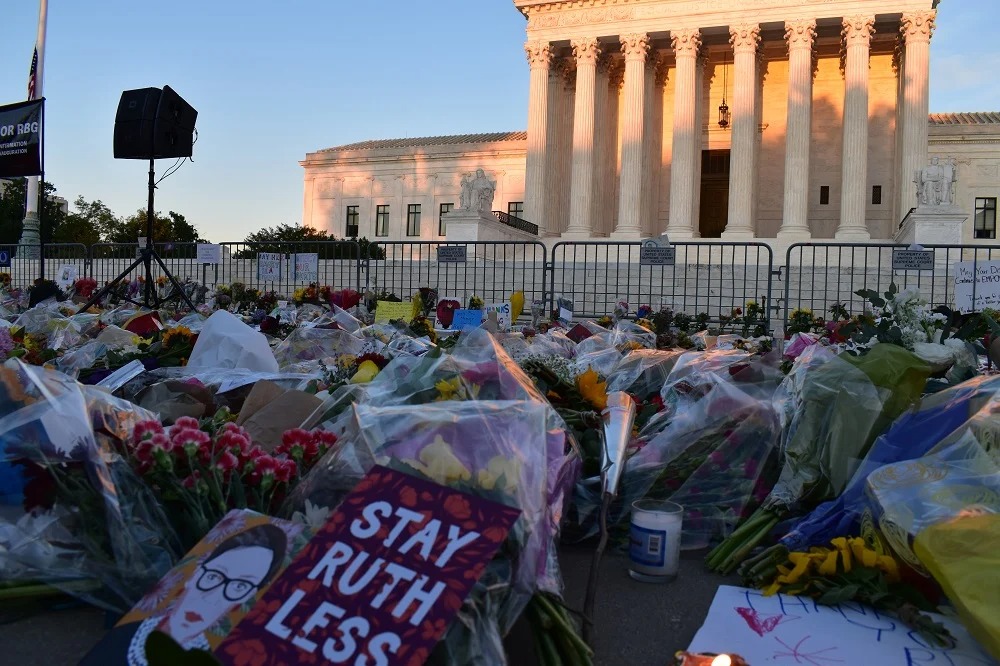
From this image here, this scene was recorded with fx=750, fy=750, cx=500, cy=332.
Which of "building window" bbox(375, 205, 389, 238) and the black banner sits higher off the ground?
"building window" bbox(375, 205, 389, 238)

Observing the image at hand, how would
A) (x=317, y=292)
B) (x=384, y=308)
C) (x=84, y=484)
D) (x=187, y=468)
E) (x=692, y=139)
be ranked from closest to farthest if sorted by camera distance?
(x=84, y=484) < (x=187, y=468) < (x=384, y=308) < (x=317, y=292) < (x=692, y=139)

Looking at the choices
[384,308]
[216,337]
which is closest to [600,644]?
[216,337]

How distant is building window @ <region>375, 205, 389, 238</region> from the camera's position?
43.0m

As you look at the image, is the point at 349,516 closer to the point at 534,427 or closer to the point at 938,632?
the point at 534,427

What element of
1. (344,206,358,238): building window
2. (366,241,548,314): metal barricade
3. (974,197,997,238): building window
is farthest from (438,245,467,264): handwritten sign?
(344,206,358,238): building window

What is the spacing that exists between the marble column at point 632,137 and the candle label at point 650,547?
84.8ft

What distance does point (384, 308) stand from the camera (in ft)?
23.5

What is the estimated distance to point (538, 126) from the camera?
1156 inches

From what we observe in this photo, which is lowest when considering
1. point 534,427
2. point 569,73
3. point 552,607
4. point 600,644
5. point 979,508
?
point 600,644

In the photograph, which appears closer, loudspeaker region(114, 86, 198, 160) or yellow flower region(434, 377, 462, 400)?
yellow flower region(434, 377, 462, 400)

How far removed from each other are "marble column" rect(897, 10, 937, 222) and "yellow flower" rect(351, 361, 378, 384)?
26.9 metres

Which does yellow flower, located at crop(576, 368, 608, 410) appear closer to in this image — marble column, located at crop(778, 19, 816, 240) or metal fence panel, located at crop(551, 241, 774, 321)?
metal fence panel, located at crop(551, 241, 774, 321)

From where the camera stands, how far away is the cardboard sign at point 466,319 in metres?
6.50

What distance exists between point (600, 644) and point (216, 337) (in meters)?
3.01
